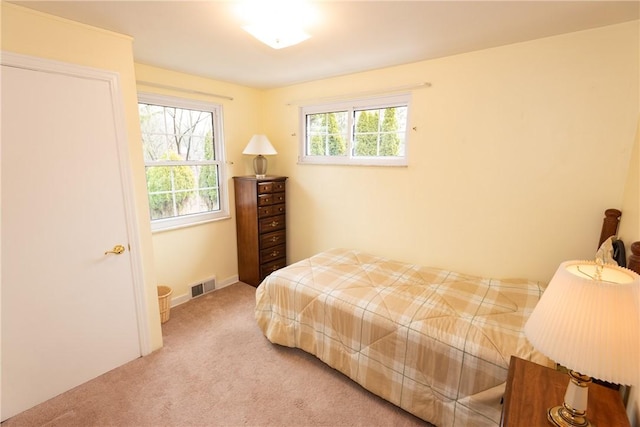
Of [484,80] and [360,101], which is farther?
[360,101]

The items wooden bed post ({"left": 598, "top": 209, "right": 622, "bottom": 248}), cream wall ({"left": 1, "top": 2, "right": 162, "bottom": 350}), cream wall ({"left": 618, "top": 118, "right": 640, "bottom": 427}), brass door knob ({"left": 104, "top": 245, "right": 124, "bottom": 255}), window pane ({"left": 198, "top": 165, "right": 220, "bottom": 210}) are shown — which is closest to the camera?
cream wall ({"left": 618, "top": 118, "right": 640, "bottom": 427})

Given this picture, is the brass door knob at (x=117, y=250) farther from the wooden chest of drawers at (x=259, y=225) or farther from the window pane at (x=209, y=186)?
the wooden chest of drawers at (x=259, y=225)

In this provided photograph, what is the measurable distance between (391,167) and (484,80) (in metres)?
0.98

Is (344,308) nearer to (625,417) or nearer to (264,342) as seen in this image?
(264,342)

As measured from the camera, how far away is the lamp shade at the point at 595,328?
78cm

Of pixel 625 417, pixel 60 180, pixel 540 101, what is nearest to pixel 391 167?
pixel 540 101

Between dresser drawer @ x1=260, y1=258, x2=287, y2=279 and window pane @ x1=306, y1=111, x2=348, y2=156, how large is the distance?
4.42 ft

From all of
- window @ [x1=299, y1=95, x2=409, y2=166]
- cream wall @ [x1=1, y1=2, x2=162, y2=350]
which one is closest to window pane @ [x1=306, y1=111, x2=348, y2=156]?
window @ [x1=299, y1=95, x2=409, y2=166]

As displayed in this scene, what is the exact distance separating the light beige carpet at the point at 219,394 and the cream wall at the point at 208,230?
0.77 m

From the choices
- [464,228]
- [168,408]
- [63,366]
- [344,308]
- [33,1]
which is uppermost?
[33,1]

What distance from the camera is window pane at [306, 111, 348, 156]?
3154 mm

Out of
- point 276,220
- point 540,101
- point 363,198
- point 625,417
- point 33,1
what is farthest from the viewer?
point 276,220

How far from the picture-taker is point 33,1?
5.03ft

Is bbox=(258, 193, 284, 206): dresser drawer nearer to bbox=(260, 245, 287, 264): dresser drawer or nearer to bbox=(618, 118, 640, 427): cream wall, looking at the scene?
bbox=(260, 245, 287, 264): dresser drawer
